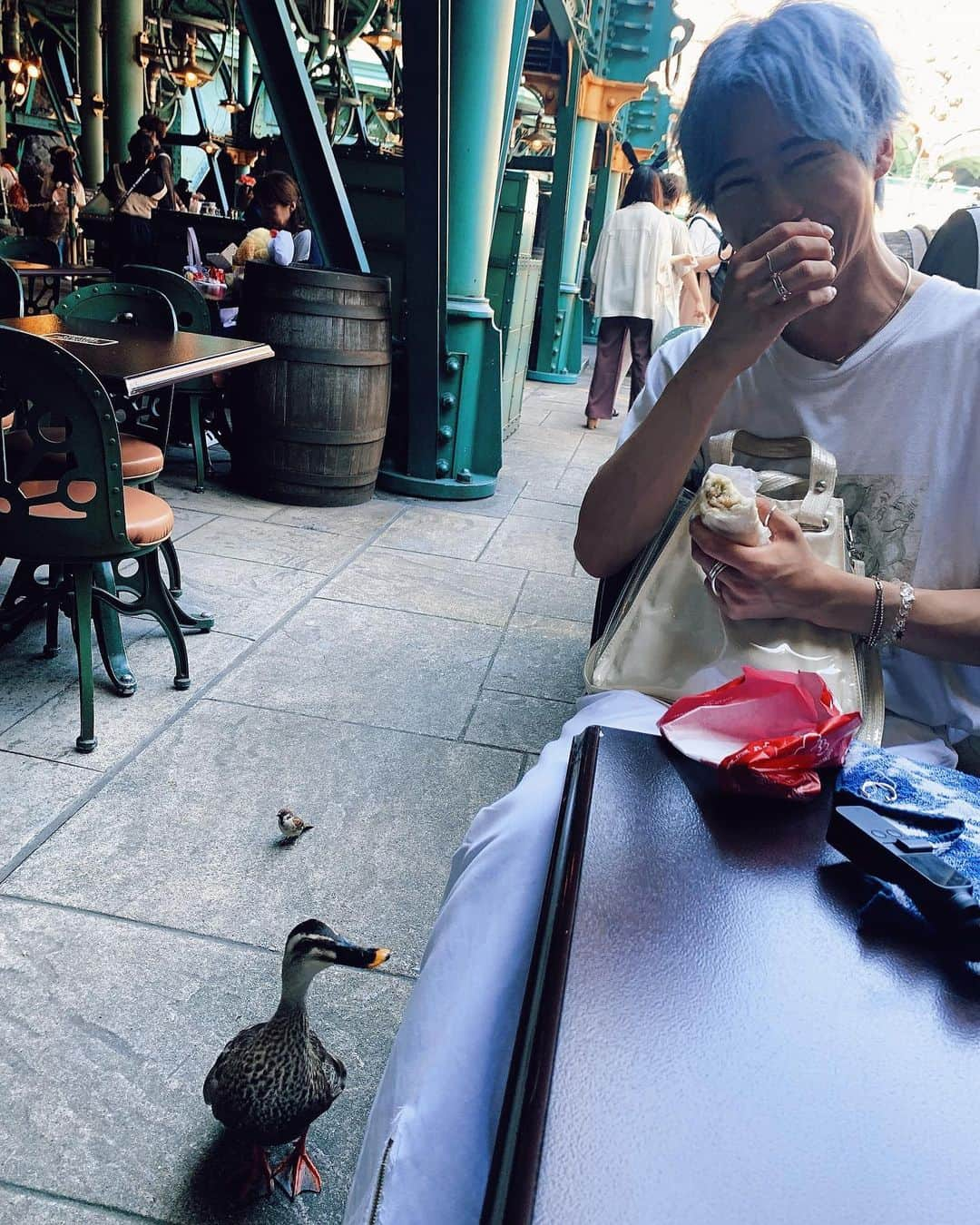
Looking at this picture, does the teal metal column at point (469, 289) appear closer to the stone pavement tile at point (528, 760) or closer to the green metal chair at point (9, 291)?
the green metal chair at point (9, 291)

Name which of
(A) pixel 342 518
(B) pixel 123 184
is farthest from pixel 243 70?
(A) pixel 342 518

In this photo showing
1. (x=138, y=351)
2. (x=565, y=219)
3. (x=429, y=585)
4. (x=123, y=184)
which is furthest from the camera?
(x=565, y=219)

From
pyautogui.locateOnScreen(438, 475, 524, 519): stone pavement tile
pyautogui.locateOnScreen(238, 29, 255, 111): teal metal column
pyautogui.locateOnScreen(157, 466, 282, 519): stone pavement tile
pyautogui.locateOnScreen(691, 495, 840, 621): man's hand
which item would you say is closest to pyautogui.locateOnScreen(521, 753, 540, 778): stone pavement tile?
pyautogui.locateOnScreen(691, 495, 840, 621): man's hand

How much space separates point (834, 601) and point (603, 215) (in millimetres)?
13441

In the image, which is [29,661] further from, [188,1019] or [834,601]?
[834,601]

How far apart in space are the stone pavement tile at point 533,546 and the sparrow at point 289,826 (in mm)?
2479

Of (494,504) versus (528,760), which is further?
(494,504)

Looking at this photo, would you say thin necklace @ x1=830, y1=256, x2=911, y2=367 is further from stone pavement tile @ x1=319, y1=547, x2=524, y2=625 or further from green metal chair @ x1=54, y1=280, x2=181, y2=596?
green metal chair @ x1=54, y1=280, x2=181, y2=596

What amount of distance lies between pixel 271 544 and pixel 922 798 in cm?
390

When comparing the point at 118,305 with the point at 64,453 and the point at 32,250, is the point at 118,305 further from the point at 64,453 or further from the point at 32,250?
the point at 32,250

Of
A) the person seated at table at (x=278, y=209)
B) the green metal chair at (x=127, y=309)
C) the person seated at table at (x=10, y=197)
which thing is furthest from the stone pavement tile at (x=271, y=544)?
the person seated at table at (x=10, y=197)

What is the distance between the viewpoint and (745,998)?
27.2 inches

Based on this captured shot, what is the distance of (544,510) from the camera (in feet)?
18.9

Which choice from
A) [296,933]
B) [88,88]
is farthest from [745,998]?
[88,88]
